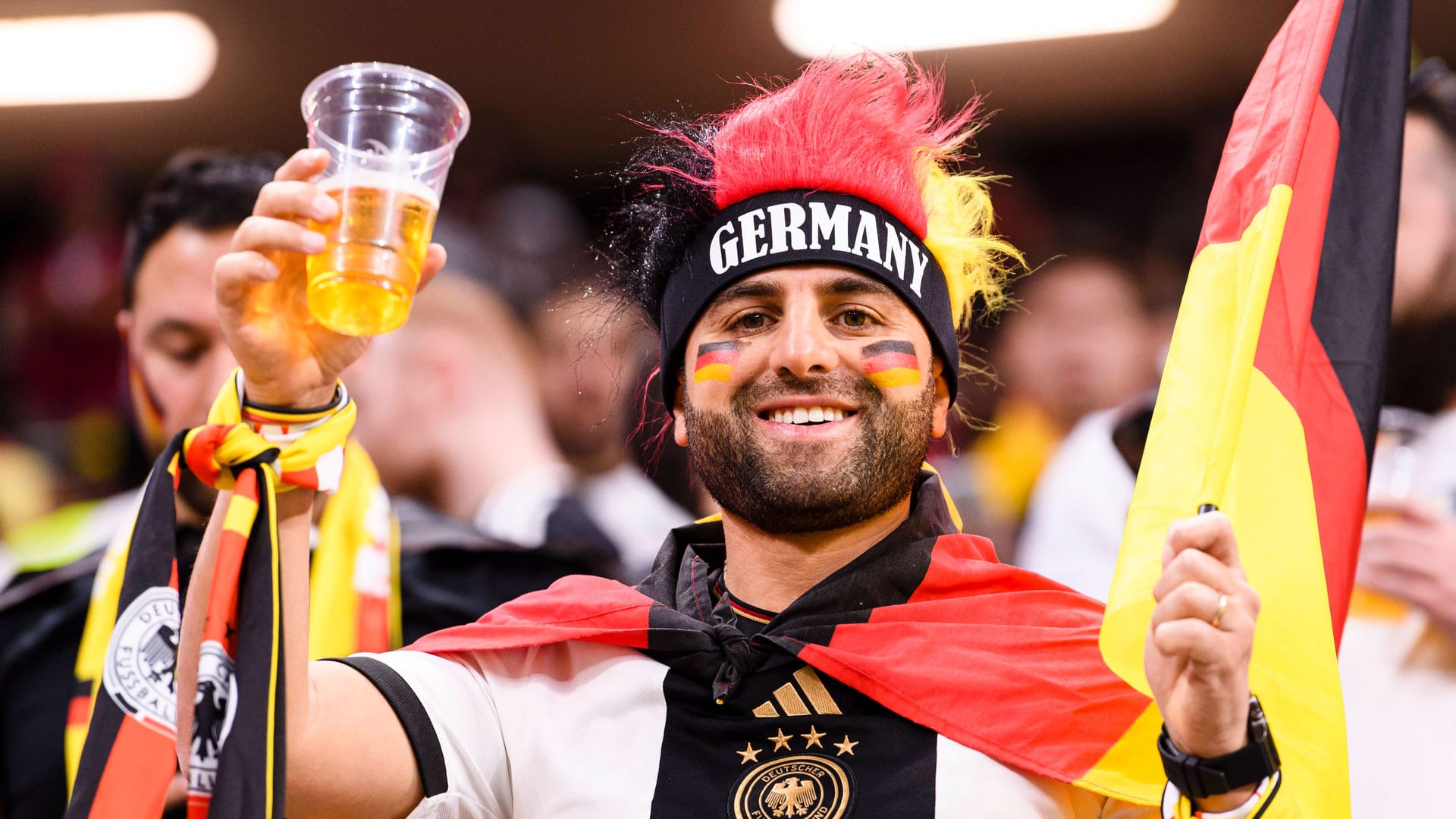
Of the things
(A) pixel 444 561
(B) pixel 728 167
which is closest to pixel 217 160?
(A) pixel 444 561

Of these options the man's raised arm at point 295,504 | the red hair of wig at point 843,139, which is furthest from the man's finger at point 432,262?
the red hair of wig at point 843,139

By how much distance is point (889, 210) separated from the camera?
2.12 metres

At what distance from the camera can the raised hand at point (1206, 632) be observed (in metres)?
1.33

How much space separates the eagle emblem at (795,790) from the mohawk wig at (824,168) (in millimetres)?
813

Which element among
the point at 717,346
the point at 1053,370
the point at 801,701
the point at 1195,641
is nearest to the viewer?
the point at 1195,641

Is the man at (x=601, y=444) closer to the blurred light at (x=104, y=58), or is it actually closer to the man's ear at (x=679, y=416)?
the blurred light at (x=104, y=58)

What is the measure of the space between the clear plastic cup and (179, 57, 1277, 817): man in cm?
4

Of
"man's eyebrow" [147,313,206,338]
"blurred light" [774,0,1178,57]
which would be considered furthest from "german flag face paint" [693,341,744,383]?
"blurred light" [774,0,1178,57]

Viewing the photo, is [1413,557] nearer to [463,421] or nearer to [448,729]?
[448,729]

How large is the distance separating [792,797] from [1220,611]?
0.63m

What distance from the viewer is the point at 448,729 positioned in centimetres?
181

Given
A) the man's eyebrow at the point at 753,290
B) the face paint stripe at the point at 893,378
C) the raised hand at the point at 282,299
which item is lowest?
the raised hand at the point at 282,299

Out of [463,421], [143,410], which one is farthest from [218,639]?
[463,421]

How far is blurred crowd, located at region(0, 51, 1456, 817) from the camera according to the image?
111 inches
